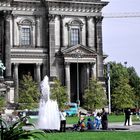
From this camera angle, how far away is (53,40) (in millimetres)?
98875

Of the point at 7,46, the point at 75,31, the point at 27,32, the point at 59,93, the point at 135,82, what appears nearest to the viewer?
the point at 59,93

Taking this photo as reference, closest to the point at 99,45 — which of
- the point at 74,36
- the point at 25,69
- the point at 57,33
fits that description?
the point at 74,36

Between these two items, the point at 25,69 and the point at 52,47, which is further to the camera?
the point at 25,69

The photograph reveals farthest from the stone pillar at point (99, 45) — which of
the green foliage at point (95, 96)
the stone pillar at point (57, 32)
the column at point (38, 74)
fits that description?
the column at point (38, 74)

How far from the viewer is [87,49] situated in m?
99.3

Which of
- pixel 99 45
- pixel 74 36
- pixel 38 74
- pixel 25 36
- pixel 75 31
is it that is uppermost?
pixel 75 31

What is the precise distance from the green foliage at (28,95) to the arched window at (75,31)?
44.5ft

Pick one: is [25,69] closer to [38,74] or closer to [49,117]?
[38,74]

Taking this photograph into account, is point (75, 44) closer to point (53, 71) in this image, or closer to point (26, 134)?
point (53, 71)

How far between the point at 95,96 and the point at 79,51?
1017cm

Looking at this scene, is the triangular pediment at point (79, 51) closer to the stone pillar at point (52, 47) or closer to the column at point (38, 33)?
the stone pillar at point (52, 47)

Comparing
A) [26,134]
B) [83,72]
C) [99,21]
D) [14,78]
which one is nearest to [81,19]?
[99,21]

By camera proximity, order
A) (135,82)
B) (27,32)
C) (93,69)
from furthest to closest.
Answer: (135,82) → (93,69) → (27,32)

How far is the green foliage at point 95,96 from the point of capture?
93625mm
